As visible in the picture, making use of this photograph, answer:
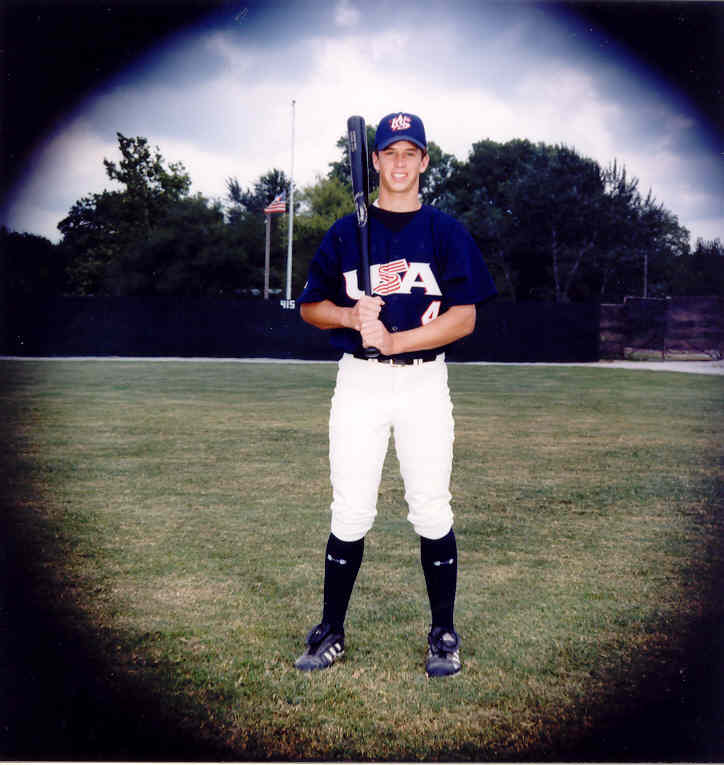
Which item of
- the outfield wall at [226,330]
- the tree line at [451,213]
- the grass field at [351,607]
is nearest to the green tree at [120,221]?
the tree line at [451,213]

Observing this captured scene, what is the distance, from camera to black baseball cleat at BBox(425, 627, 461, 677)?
294 cm

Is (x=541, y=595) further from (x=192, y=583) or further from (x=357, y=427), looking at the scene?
(x=192, y=583)

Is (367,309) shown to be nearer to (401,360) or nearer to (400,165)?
(401,360)

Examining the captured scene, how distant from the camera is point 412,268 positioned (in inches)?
120

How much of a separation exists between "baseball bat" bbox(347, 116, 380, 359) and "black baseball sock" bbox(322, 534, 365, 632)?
0.85m

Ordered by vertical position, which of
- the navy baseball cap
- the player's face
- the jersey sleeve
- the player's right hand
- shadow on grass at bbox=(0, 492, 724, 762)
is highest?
the navy baseball cap

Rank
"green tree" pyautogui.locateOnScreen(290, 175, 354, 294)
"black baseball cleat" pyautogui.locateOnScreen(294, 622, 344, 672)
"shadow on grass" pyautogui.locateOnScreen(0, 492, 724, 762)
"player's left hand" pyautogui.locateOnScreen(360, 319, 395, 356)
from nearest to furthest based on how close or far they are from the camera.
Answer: "shadow on grass" pyautogui.locateOnScreen(0, 492, 724, 762)
"player's left hand" pyautogui.locateOnScreen(360, 319, 395, 356)
"black baseball cleat" pyautogui.locateOnScreen(294, 622, 344, 672)
"green tree" pyautogui.locateOnScreen(290, 175, 354, 294)

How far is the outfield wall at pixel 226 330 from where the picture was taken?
23.4m

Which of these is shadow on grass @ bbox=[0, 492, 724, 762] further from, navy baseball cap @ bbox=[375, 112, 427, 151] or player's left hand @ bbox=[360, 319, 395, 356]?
navy baseball cap @ bbox=[375, 112, 427, 151]

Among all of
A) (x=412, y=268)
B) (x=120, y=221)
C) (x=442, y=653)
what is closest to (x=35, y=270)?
(x=120, y=221)

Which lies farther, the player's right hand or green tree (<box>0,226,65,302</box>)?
green tree (<box>0,226,65,302</box>)

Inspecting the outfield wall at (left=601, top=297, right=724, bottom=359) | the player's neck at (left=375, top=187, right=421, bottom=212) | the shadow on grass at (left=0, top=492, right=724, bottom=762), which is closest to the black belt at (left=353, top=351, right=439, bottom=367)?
the player's neck at (left=375, top=187, right=421, bottom=212)

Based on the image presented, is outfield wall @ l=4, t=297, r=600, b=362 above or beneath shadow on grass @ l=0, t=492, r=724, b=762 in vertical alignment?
above

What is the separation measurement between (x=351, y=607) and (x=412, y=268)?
1773mm
